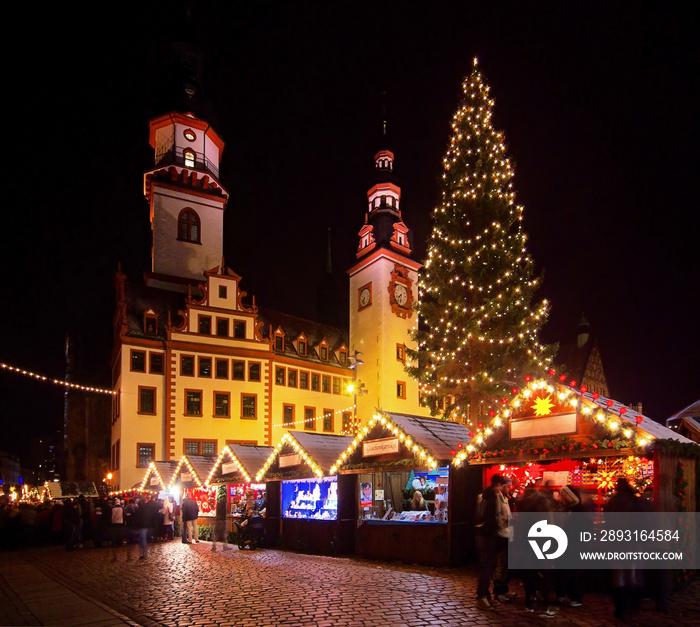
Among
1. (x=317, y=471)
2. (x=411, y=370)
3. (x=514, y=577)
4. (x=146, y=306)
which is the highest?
(x=146, y=306)

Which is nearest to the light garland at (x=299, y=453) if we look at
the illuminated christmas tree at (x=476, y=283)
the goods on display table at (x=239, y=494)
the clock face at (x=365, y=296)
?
the goods on display table at (x=239, y=494)

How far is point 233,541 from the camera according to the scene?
21422 millimetres

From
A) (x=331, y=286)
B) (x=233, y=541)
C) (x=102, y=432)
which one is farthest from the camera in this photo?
(x=331, y=286)

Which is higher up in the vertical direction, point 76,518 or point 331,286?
point 331,286

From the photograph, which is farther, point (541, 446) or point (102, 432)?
point (102, 432)

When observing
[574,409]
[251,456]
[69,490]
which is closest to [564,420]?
[574,409]

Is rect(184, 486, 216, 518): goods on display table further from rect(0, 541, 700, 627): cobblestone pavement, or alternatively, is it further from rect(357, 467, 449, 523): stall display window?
rect(357, 467, 449, 523): stall display window

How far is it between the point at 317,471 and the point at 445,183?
1495cm

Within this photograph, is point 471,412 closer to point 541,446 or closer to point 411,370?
point 411,370

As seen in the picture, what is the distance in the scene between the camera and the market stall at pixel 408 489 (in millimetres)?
14047

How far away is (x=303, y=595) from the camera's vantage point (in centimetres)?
1043

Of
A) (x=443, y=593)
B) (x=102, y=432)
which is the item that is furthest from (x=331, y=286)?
(x=443, y=593)

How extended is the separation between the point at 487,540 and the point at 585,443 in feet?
10.0

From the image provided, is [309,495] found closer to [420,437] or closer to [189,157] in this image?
[420,437]
